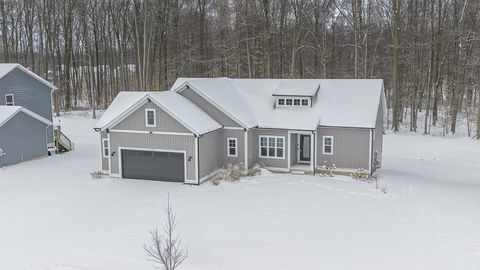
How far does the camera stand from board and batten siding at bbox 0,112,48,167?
24234 millimetres

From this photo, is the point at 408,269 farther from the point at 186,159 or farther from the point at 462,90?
the point at 462,90

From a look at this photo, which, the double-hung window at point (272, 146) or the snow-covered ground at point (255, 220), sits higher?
the double-hung window at point (272, 146)

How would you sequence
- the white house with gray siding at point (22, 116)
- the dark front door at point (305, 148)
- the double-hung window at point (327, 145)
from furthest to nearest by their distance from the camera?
the white house with gray siding at point (22, 116) < the dark front door at point (305, 148) < the double-hung window at point (327, 145)

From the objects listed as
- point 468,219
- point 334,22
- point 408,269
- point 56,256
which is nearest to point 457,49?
point 334,22

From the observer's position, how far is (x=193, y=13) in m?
45.9

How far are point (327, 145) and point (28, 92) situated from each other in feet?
60.0

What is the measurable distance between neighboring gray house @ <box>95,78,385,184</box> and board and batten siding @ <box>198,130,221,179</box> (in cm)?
4

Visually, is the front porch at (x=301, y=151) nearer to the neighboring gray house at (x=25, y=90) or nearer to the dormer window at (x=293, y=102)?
the dormer window at (x=293, y=102)

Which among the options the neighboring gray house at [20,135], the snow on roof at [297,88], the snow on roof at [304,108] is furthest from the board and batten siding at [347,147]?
the neighboring gray house at [20,135]

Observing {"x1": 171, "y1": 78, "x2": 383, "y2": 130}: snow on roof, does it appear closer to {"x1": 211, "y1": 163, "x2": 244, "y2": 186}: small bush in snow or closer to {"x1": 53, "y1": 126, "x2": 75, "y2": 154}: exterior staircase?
{"x1": 211, "y1": 163, "x2": 244, "y2": 186}: small bush in snow

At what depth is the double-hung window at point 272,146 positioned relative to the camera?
2238 cm

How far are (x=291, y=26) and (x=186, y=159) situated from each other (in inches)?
973

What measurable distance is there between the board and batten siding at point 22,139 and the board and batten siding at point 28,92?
1.77m

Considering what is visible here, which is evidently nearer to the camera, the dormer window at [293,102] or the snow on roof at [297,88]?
the snow on roof at [297,88]
